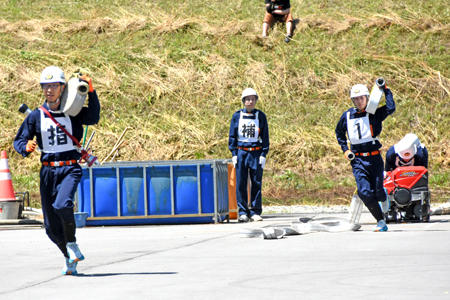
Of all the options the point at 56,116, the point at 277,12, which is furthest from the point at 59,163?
the point at 277,12

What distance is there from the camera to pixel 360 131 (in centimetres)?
1041

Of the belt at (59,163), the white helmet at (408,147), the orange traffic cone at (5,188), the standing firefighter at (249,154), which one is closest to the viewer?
the belt at (59,163)

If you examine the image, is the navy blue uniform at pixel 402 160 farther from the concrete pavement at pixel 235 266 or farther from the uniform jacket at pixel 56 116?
the uniform jacket at pixel 56 116

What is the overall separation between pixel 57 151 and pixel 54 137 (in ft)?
0.48

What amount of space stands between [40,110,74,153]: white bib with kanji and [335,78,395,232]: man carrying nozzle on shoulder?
4.63m

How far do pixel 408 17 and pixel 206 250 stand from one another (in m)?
18.3

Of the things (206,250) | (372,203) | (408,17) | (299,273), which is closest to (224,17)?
(408,17)

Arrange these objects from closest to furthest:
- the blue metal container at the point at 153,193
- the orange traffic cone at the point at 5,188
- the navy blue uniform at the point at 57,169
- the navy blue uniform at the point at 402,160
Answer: the navy blue uniform at the point at 57,169
the navy blue uniform at the point at 402,160
the blue metal container at the point at 153,193
the orange traffic cone at the point at 5,188

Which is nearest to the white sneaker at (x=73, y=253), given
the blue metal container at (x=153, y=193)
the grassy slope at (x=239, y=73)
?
the blue metal container at (x=153, y=193)

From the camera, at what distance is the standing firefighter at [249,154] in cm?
1307

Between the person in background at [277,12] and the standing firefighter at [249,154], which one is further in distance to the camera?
the person in background at [277,12]

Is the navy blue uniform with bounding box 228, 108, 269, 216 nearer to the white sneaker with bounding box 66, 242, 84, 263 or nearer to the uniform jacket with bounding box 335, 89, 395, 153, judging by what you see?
the uniform jacket with bounding box 335, 89, 395, 153

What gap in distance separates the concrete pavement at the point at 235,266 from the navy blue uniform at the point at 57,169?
0.53 m

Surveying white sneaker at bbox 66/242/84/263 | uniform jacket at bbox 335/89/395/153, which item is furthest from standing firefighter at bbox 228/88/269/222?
white sneaker at bbox 66/242/84/263
